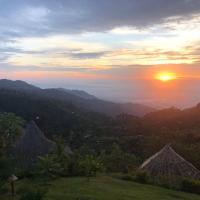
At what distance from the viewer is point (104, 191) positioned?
1358 centimetres

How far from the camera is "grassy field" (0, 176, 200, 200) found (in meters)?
12.7

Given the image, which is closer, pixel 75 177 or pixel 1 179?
pixel 1 179

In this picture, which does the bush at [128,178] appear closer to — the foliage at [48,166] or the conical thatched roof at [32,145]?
the foliage at [48,166]

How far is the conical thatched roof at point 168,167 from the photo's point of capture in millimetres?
17766

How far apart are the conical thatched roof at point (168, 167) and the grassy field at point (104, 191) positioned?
6.28 ft

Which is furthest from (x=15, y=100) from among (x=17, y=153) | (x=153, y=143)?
(x=17, y=153)

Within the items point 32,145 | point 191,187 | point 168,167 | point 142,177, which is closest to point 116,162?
point 168,167

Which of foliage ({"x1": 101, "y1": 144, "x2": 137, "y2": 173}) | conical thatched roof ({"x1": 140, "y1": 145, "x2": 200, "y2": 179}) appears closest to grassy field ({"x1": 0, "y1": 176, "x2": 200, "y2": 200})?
conical thatched roof ({"x1": 140, "y1": 145, "x2": 200, "y2": 179})

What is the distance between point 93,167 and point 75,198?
452 centimetres

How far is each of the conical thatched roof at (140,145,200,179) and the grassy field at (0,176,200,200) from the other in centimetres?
191

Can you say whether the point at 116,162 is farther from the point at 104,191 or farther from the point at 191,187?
the point at 104,191

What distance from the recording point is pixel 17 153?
75.4 ft

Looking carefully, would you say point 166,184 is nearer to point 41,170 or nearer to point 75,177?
point 75,177

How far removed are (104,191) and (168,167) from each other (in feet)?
16.5
